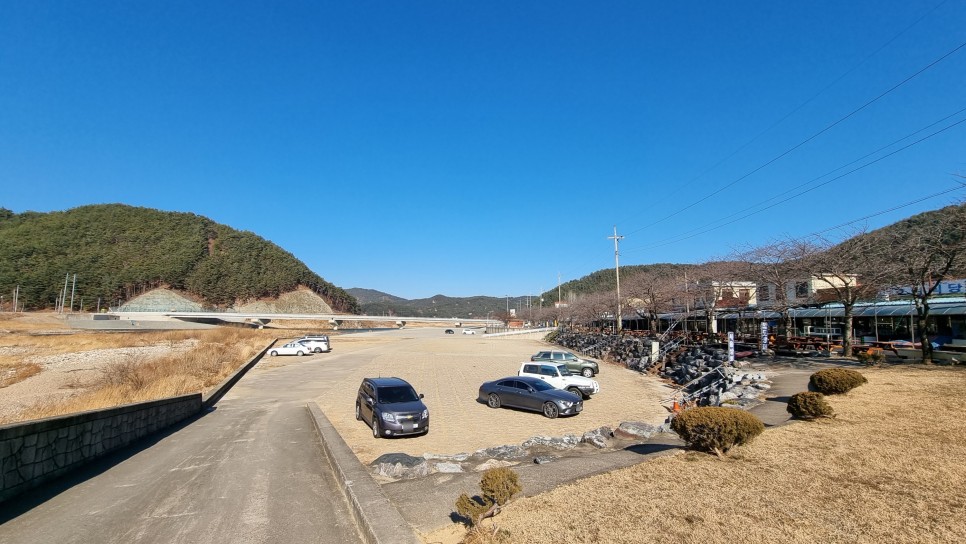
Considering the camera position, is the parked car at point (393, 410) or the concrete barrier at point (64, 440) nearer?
the concrete barrier at point (64, 440)

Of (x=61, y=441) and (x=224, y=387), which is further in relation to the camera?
(x=224, y=387)

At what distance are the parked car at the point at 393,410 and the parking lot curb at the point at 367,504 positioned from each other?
3.55 m

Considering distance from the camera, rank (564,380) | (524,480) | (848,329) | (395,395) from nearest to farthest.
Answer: (524,480) < (395,395) < (564,380) < (848,329)

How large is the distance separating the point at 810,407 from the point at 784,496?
5929 millimetres

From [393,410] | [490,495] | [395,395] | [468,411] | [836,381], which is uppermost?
[836,381]

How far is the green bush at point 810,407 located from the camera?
37.1 ft

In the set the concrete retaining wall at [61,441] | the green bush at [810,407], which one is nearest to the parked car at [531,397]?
the green bush at [810,407]

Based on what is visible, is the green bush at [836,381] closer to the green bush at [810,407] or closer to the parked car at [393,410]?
the green bush at [810,407]

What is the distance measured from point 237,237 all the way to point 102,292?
181ft

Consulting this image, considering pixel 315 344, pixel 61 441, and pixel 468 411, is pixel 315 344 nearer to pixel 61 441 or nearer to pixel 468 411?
pixel 468 411

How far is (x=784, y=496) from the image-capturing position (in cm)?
666

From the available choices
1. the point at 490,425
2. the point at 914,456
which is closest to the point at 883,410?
the point at 914,456

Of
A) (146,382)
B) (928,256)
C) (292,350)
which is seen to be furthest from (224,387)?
(928,256)

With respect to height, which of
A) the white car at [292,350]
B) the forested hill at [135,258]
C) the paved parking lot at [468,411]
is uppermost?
the forested hill at [135,258]
